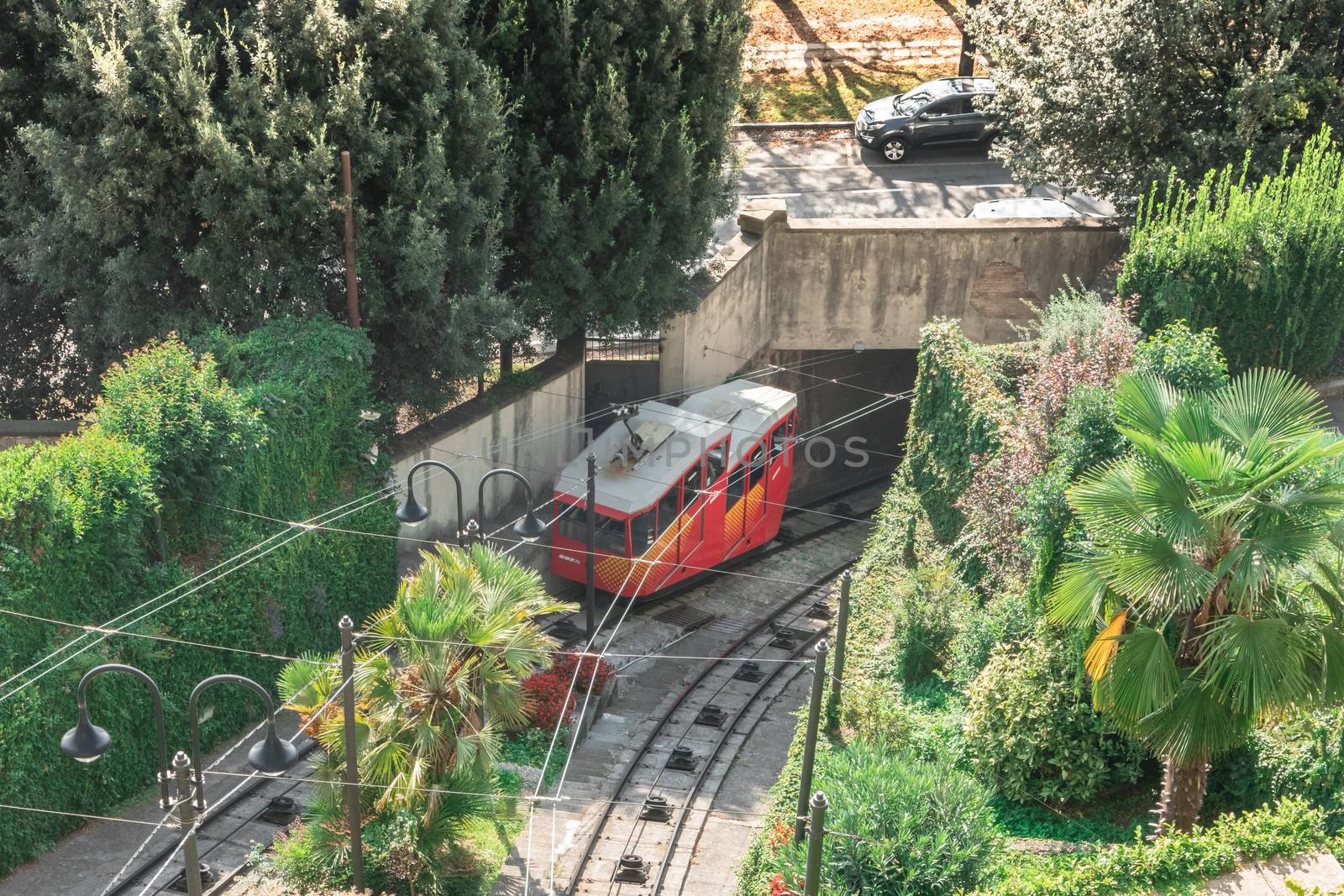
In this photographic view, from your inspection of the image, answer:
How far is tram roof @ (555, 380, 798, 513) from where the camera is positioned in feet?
75.5

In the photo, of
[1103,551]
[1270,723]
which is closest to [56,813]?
[1103,551]

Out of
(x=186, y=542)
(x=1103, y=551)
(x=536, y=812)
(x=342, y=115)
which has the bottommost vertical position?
(x=536, y=812)

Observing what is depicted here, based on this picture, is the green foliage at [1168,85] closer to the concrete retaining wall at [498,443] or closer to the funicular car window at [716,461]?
the funicular car window at [716,461]

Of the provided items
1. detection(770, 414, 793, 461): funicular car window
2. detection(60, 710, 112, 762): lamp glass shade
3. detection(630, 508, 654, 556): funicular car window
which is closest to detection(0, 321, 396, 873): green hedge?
detection(630, 508, 654, 556): funicular car window

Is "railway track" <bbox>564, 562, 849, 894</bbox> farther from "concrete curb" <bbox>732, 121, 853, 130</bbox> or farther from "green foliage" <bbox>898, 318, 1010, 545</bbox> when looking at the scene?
"concrete curb" <bbox>732, 121, 853, 130</bbox>

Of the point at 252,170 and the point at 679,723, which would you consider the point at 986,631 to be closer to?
the point at 679,723

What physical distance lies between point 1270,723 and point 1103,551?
2139 mm

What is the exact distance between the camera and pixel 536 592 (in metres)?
15.6

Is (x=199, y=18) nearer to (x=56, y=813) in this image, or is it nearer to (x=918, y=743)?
(x=56, y=813)

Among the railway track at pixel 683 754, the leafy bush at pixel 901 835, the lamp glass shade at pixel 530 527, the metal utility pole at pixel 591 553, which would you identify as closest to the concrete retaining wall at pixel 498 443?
the metal utility pole at pixel 591 553

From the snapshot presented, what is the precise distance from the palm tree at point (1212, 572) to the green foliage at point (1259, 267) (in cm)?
922

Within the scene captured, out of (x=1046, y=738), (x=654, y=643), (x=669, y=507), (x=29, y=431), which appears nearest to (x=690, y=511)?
(x=669, y=507)

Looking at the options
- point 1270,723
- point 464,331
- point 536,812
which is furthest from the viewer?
point 464,331

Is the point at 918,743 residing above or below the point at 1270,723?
below
